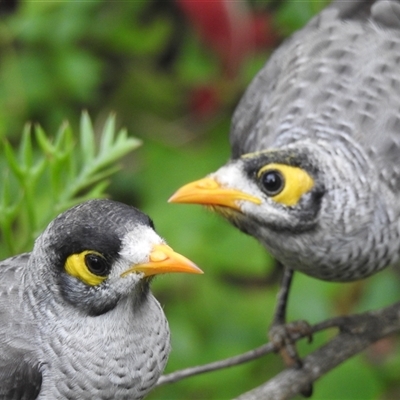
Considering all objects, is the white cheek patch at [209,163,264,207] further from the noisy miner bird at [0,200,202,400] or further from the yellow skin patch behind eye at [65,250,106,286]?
the yellow skin patch behind eye at [65,250,106,286]

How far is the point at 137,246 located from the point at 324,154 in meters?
0.96

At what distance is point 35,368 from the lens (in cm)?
264

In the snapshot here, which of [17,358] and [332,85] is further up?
[332,85]

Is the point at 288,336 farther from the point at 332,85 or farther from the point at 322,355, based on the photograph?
the point at 332,85

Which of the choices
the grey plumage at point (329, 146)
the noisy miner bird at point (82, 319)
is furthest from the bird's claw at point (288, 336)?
Result: the noisy miner bird at point (82, 319)

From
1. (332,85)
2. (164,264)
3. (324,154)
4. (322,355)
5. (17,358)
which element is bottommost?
(322,355)

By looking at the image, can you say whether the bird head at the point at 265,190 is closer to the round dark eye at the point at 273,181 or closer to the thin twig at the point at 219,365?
the round dark eye at the point at 273,181

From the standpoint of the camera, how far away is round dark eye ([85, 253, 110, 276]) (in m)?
2.47

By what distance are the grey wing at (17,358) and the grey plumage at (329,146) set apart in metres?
0.56

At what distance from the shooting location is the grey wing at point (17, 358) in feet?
8.64

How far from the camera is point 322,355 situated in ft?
10.7

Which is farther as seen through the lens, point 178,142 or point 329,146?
point 178,142

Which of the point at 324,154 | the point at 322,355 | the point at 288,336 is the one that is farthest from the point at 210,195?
the point at 288,336

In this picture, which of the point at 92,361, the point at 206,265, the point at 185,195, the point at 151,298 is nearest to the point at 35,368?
the point at 92,361
